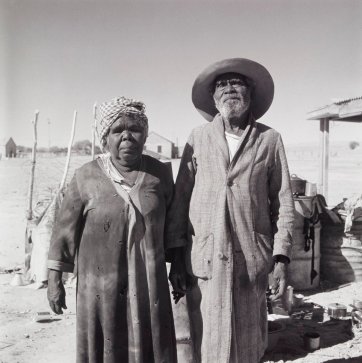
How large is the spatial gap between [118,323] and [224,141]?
3.85 ft

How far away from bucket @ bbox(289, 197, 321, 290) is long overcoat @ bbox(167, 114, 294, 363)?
3587 mm

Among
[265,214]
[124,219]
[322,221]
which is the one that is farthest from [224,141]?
[322,221]

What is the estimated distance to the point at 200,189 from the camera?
2.57 meters

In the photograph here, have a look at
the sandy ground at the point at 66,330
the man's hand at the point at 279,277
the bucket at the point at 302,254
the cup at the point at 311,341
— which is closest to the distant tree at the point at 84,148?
the sandy ground at the point at 66,330

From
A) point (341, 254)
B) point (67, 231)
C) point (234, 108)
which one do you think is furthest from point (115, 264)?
point (341, 254)

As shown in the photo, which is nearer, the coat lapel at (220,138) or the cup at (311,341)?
the coat lapel at (220,138)

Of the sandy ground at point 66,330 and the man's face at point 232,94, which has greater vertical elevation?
the man's face at point 232,94

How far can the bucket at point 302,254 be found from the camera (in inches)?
239

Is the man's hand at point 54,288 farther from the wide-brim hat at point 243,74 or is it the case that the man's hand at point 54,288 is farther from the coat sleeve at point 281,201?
the wide-brim hat at point 243,74

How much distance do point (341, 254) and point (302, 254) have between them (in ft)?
2.37

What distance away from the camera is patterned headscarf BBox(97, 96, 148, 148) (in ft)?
7.65

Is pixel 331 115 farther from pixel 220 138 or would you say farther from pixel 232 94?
pixel 220 138

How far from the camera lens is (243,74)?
104 inches

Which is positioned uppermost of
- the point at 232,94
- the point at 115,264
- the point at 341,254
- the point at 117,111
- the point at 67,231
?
the point at 232,94
